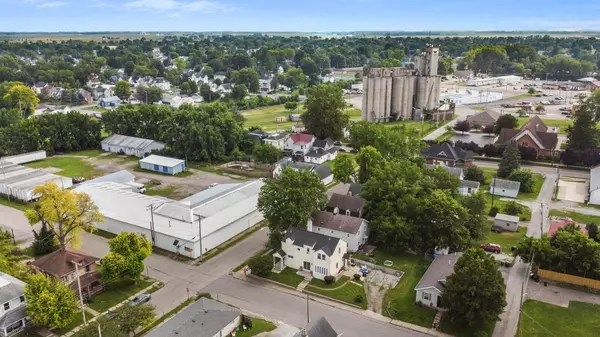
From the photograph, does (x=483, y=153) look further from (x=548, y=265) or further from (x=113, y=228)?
(x=113, y=228)

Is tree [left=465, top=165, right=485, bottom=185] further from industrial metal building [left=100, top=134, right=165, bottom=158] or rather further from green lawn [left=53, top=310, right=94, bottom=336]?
green lawn [left=53, top=310, right=94, bottom=336]

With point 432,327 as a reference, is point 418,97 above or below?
above

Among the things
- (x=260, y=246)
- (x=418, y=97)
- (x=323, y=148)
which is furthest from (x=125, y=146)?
(x=418, y=97)

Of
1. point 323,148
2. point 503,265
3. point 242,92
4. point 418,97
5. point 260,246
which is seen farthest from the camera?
point 242,92

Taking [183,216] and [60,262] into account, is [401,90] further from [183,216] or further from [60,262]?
[60,262]

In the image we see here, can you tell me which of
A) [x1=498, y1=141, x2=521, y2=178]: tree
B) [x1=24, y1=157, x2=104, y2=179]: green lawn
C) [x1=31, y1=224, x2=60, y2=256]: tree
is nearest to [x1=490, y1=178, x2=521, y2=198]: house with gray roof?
[x1=498, y1=141, x2=521, y2=178]: tree
